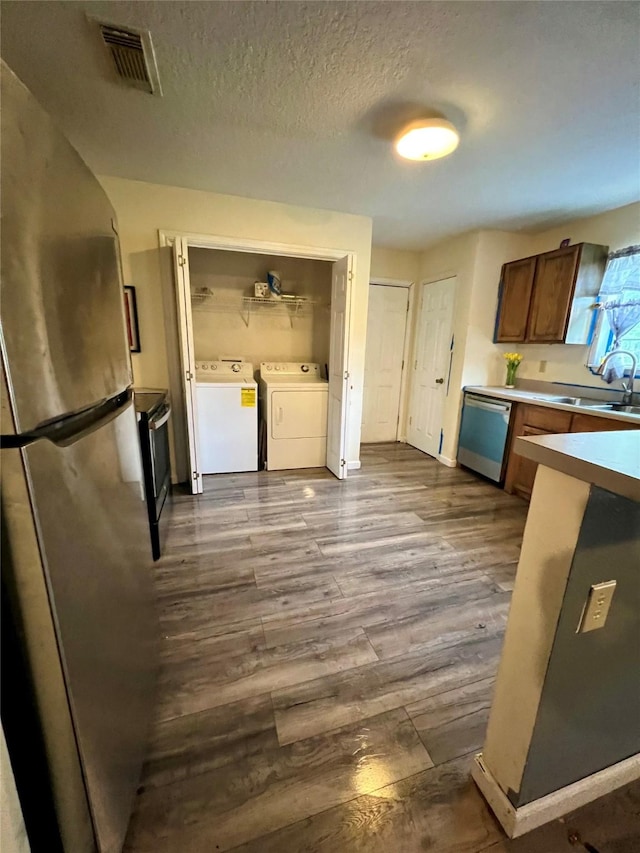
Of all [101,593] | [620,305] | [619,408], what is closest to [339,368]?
[619,408]

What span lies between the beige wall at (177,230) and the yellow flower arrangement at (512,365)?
163cm

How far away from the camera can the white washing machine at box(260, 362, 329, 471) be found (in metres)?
3.50

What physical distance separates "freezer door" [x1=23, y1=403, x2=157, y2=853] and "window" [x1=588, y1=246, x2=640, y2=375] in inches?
142

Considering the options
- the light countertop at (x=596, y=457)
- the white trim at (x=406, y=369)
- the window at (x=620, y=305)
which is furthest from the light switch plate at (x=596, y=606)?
the white trim at (x=406, y=369)

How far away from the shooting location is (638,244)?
276 cm

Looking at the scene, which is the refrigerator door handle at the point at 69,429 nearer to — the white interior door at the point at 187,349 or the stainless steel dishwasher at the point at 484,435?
the white interior door at the point at 187,349

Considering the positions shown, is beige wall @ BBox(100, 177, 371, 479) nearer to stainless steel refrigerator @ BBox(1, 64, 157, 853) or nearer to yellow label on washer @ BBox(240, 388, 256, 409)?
yellow label on washer @ BBox(240, 388, 256, 409)

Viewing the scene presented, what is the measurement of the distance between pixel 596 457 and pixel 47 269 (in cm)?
112

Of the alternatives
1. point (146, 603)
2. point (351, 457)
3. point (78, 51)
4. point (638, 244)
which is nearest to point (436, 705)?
point (146, 603)

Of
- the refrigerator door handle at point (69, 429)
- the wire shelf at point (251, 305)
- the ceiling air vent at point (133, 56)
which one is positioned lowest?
the refrigerator door handle at point (69, 429)

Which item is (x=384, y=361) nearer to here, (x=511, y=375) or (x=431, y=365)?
(x=431, y=365)

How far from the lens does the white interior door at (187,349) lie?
8.75ft

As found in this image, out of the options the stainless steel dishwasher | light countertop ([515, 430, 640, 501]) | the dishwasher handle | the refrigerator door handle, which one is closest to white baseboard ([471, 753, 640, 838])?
light countertop ([515, 430, 640, 501])

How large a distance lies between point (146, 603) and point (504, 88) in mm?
2601
